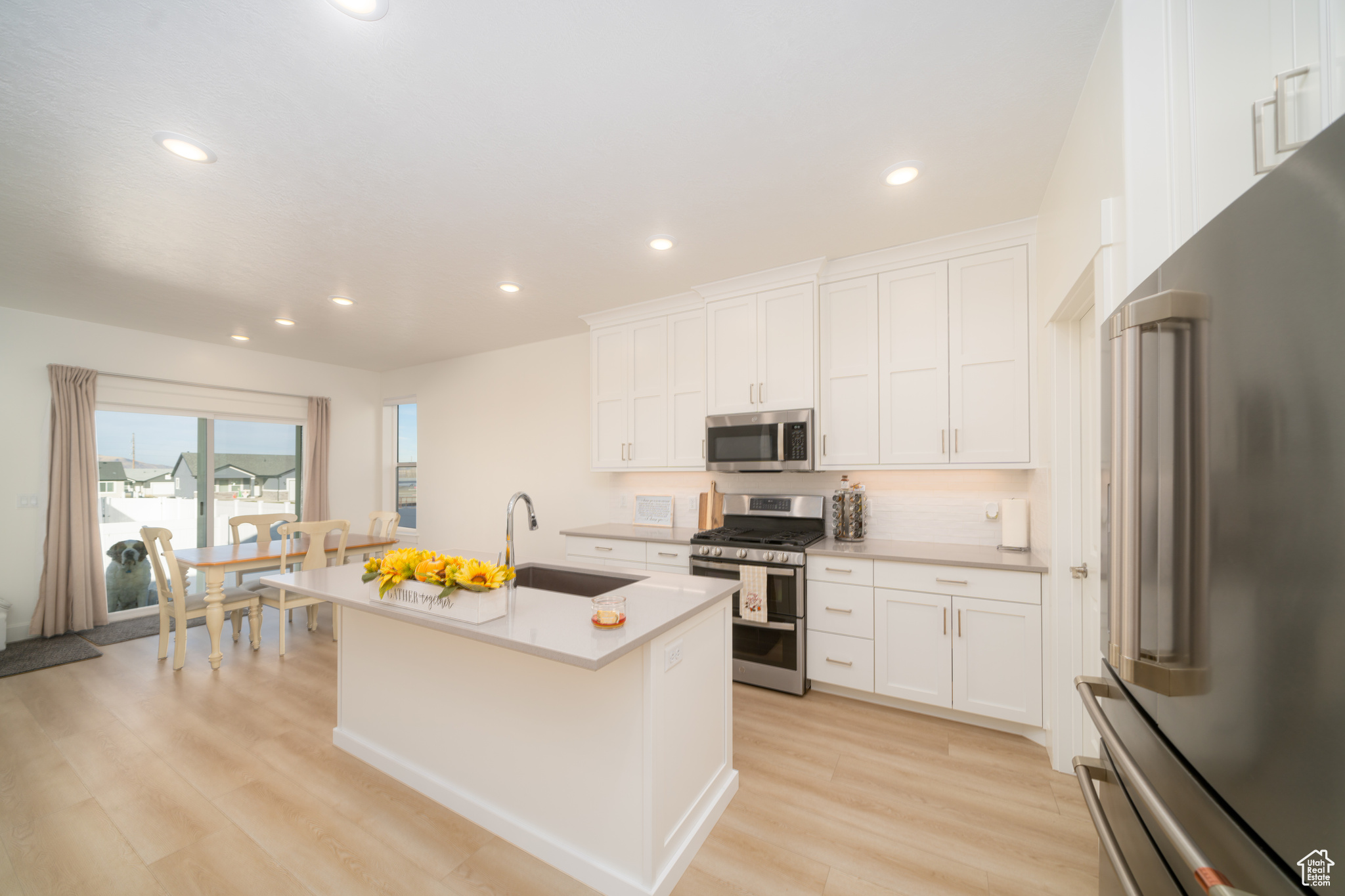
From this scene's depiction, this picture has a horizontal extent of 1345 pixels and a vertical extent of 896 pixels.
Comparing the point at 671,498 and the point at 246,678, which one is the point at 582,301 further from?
the point at 246,678

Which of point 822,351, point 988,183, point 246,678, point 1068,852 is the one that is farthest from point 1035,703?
point 246,678

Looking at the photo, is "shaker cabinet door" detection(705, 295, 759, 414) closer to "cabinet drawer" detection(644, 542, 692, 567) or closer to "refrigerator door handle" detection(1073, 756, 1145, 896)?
"cabinet drawer" detection(644, 542, 692, 567)

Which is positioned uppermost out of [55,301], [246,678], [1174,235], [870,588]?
[55,301]

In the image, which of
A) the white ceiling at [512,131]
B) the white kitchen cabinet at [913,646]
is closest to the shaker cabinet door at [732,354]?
the white ceiling at [512,131]

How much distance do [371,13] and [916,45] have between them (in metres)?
1.66

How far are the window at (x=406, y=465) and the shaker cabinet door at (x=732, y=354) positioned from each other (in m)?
4.53

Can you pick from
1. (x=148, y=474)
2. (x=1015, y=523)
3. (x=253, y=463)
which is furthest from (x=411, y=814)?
(x=253, y=463)

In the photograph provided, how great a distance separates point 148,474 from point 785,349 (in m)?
6.14

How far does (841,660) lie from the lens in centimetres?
304

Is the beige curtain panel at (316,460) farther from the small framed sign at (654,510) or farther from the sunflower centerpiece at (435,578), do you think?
the sunflower centerpiece at (435,578)

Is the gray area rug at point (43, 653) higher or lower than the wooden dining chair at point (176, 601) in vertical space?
lower

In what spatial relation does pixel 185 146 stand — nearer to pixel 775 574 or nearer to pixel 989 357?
pixel 775 574

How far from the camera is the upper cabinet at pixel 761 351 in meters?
3.38

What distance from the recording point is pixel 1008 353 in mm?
2836
